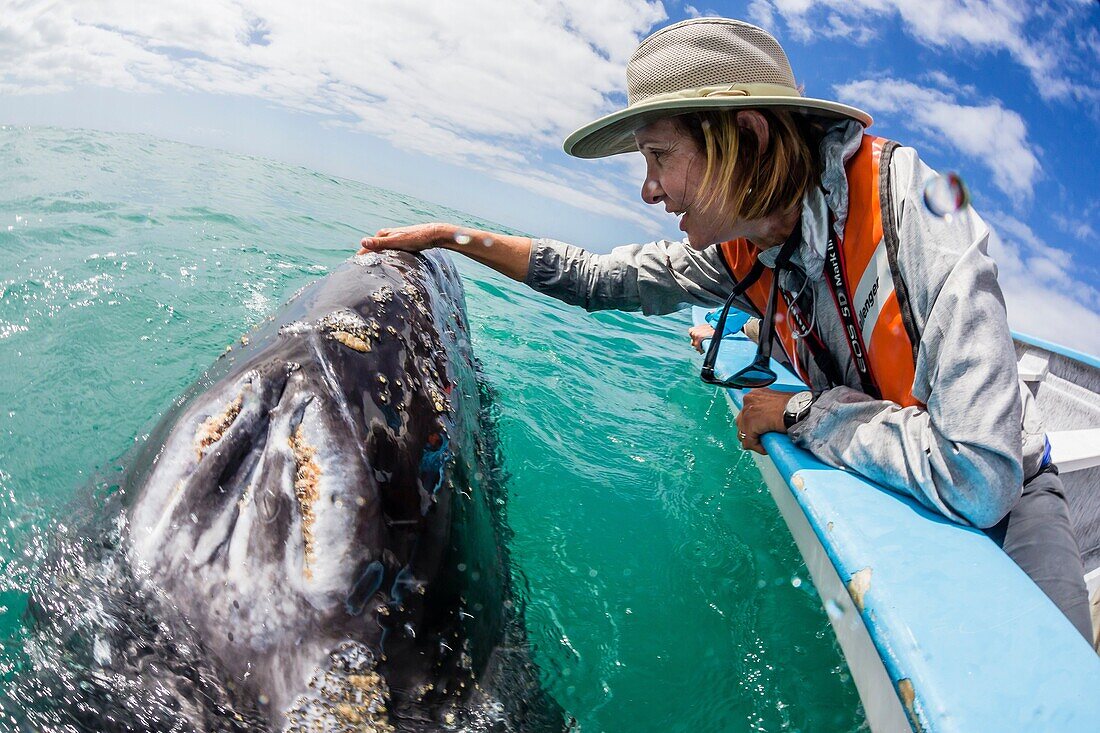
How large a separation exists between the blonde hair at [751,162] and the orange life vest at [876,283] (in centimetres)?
20

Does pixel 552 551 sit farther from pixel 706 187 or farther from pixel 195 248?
pixel 195 248

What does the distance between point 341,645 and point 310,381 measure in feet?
2.00

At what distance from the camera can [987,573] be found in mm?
2123

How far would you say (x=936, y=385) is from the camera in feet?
7.11

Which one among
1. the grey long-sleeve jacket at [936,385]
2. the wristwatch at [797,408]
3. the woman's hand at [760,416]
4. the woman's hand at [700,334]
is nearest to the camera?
the grey long-sleeve jacket at [936,385]

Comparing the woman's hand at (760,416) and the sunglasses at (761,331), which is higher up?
the sunglasses at (761,331)

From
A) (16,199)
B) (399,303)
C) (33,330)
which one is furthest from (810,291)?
(16,199)

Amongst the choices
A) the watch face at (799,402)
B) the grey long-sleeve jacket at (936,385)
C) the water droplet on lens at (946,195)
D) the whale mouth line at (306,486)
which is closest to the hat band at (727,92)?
the grey long-sleeve jacket at (936,385)

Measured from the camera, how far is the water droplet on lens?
221 centimetres

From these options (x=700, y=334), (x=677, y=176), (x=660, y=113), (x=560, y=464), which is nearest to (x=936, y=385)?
(x=677, y=176)

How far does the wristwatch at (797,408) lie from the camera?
9.61 ft

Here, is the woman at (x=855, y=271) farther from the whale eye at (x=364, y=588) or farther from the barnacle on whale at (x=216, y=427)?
the whale eye at (x=364, y=588)

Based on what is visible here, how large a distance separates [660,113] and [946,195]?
1.06 meters

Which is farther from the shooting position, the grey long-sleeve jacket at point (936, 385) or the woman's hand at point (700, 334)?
the woman's hand at point (700, 334)
